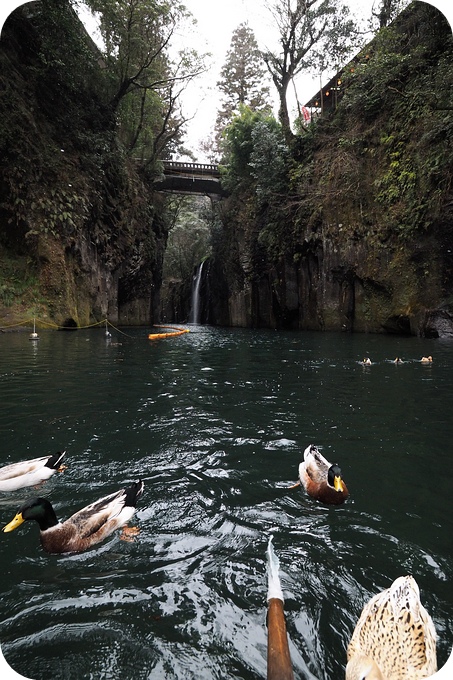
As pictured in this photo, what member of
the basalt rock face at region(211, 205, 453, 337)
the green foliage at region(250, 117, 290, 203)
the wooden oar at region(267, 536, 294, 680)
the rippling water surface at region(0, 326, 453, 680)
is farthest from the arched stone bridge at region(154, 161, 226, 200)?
the wooden oar at region(267, 536, 294, 680)

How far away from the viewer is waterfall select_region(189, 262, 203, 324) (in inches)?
1775

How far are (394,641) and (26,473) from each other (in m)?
3.30

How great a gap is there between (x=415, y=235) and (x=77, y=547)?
18.9m

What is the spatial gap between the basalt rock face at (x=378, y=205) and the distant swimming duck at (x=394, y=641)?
55.1 feet

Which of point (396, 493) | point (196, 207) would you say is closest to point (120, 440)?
point (396, 493)

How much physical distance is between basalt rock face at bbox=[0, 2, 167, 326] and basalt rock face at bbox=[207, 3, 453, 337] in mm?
10889

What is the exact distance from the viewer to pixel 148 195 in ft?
106

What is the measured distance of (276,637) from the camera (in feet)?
5.78

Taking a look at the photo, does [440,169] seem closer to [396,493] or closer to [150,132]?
[396,493]

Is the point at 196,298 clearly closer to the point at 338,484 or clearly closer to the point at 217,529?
the point at 338,484

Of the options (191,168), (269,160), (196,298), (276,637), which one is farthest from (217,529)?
(196,298)

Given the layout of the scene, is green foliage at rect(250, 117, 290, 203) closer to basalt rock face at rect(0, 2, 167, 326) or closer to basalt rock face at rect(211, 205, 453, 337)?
basalt rock face at rect(211, 205, 453, 337)

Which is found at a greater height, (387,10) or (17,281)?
(387,10)

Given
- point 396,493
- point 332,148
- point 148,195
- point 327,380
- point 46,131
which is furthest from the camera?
point 148,195
